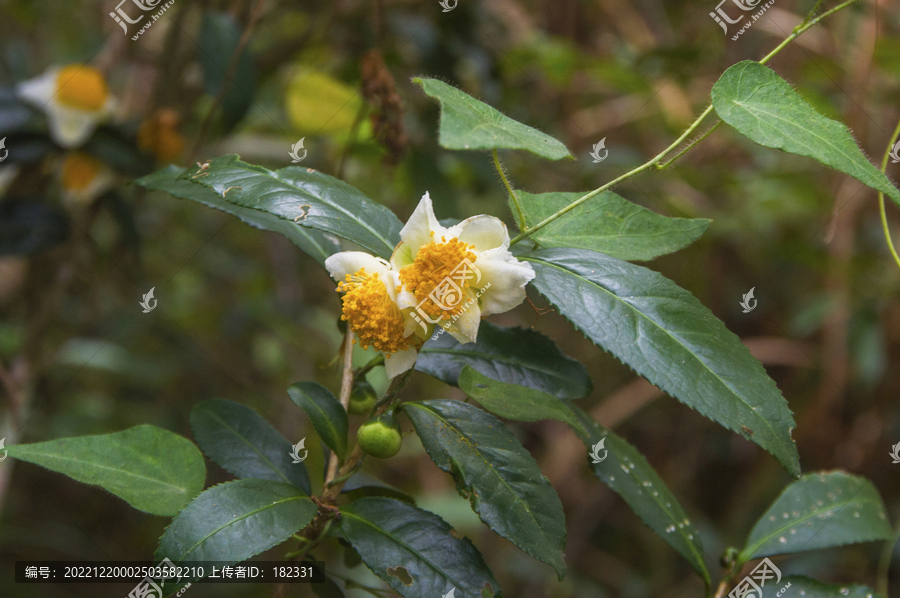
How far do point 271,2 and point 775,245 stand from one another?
1515mm

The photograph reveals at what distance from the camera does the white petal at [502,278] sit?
19.7 inches

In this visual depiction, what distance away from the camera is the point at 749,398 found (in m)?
0.47

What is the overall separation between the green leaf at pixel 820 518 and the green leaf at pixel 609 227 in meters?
0.40

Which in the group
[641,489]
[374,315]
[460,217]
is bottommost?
[460,217]

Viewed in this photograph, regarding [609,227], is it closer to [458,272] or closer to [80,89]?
[458,272]

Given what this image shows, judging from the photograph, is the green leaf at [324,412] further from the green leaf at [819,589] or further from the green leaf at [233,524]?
the green leaf at [819,589]

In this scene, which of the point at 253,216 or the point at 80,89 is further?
the point at 80,89

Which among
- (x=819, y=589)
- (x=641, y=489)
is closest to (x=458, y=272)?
(x=641, y=489)

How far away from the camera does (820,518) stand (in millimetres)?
754

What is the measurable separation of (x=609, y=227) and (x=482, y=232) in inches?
5.2

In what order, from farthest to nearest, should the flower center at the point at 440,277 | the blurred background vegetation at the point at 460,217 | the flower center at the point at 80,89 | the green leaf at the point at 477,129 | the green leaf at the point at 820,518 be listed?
1. the blurred background vegetation at the point at 460,217
2. the flower center at the point at 80,89
3. the green leaf at the point at 820,518
4. the flower center at the point at 440,277
5. the green leaf at the point at 477,129

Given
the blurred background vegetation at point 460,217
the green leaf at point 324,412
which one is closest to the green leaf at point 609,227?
the green leaf at point 324,412

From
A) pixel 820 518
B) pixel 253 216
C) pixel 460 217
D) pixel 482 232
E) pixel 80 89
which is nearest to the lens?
pixel 482 232

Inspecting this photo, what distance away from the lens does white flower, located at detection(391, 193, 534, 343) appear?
0.50m
